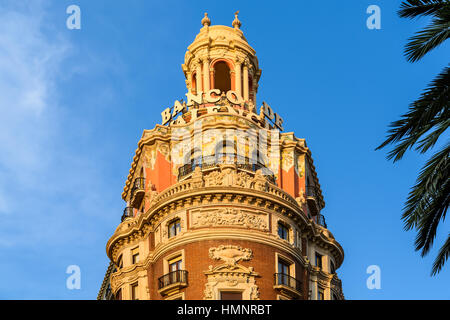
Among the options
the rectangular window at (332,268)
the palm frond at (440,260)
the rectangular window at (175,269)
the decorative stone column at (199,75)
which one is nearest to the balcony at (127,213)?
the rectangular window at (175,269)

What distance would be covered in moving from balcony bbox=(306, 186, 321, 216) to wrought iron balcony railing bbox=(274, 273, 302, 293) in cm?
809

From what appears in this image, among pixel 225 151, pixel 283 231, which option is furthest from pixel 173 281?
pixel 225 151

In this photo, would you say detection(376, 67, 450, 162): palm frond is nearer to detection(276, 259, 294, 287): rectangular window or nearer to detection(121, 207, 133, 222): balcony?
detection(276, 259, 294, 287): rectangular window

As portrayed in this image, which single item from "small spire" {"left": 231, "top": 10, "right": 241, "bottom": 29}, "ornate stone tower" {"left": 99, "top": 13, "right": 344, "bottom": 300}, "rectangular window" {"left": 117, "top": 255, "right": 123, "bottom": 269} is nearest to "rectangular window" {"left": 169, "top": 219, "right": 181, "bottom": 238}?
"ornate stone tower" {"left": 99, "top": 13, "right": 344, "bottom": 300}

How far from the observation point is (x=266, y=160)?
2466 inches

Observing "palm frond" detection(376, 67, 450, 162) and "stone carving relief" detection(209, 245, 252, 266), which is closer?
"palm frond" detection(376, 67, 450, 162)

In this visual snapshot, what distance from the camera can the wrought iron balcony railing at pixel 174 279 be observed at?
5484 cm

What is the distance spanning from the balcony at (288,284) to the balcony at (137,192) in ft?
39.5

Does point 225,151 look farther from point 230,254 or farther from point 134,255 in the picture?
point 134,255

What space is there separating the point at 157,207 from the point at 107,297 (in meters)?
14.4

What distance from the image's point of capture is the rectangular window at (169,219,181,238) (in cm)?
5734

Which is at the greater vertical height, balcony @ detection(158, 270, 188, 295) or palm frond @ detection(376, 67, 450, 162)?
palm frond @ detection(376, 67, 450, 162)
